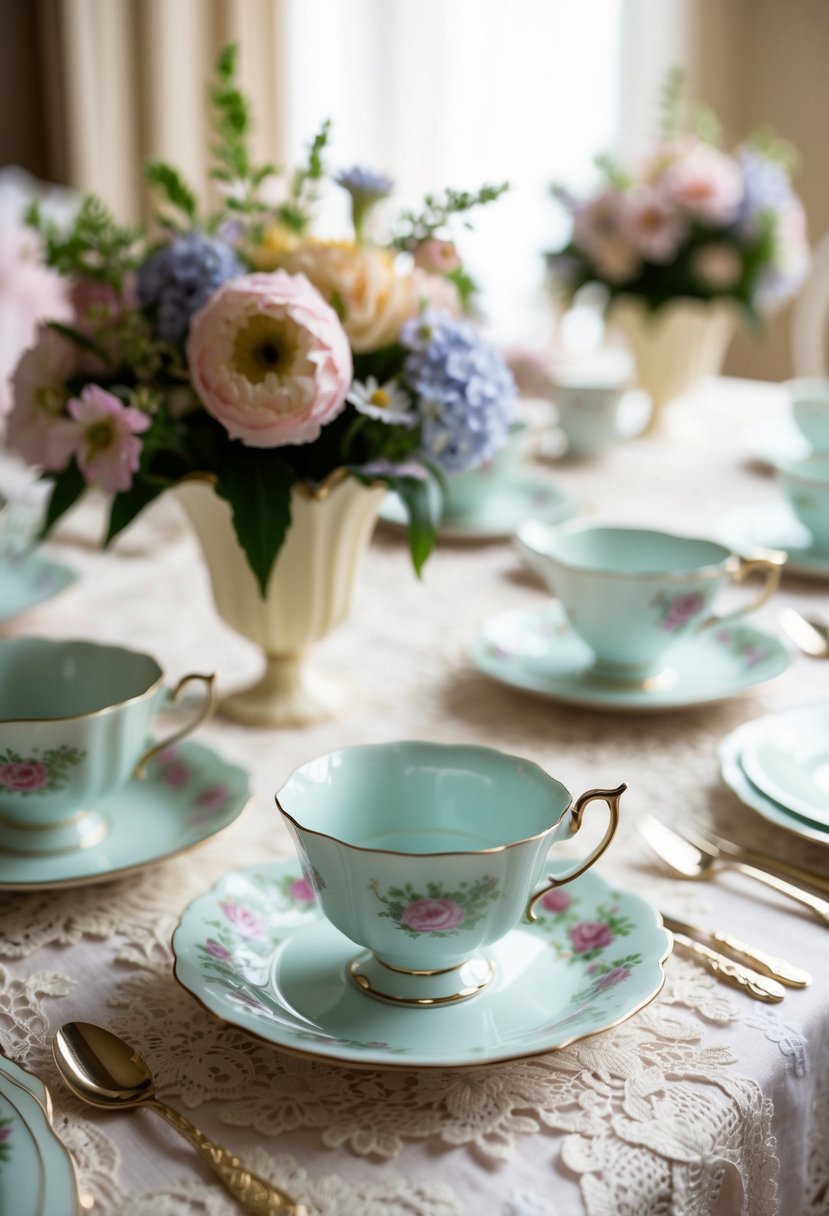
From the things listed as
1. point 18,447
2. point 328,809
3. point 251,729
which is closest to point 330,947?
point 328,809

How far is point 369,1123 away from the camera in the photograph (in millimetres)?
560

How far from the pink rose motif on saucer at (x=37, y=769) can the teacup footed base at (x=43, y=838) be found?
1.4 inches

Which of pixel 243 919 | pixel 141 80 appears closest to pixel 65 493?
pixel 243 919

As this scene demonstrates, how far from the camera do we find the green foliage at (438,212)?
35.5 inches

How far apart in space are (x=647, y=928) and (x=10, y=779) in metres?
0.37

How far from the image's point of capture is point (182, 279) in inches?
36.3

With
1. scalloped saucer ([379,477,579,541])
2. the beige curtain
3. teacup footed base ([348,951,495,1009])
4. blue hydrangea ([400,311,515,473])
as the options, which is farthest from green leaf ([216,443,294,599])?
the beige curtain

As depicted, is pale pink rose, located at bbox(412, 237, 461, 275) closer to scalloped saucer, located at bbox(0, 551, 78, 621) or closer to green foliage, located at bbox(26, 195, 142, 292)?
green foliage, located at bbox(26, 195, 142, 292)

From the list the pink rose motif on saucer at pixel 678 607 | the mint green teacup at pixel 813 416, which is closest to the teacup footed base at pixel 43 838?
the pink rose motif on saucer at pixel 678 607

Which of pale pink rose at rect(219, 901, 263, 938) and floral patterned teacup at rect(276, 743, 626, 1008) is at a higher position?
floral patterned teacup at rect(276, 743, 626, 1008)

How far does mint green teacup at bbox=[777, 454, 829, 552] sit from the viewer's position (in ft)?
4.17

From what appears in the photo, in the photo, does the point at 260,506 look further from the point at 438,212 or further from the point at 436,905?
the point at 436,905

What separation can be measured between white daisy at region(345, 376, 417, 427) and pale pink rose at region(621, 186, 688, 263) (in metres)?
0.97

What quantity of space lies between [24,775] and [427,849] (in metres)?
0.25
